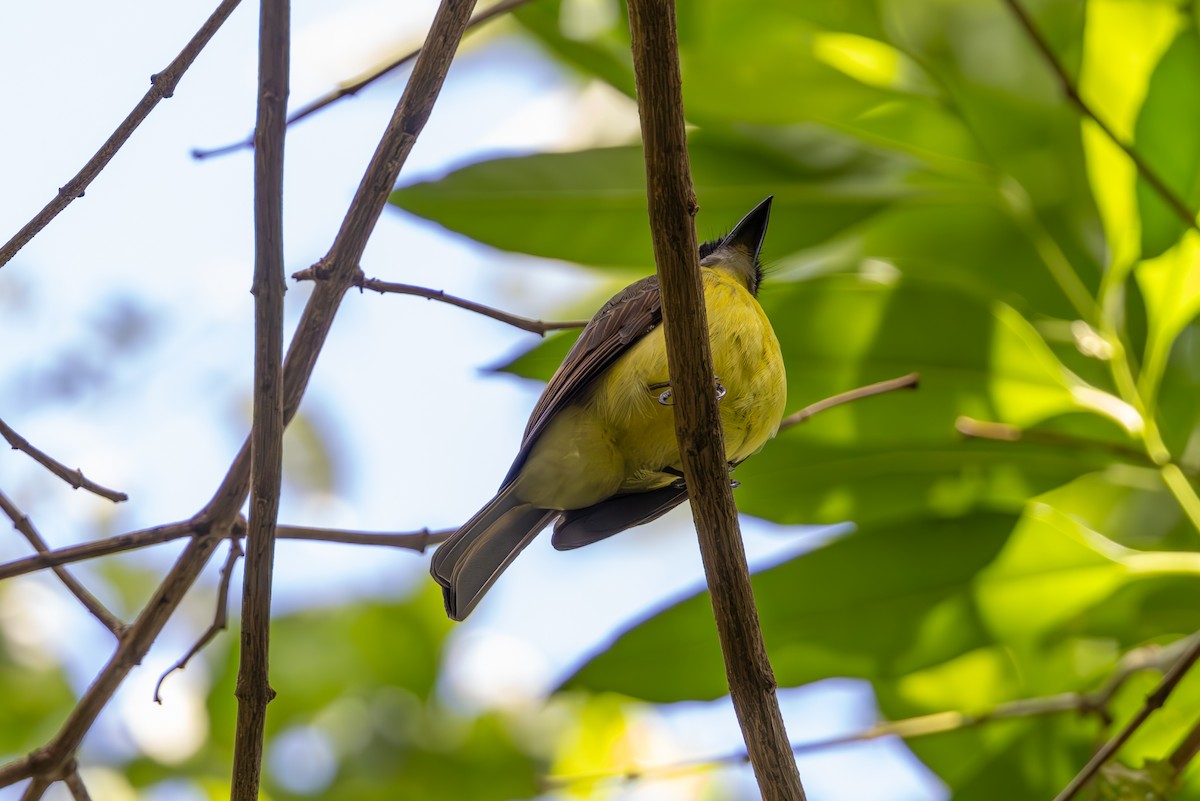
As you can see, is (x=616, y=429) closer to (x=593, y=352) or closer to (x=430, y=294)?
(x=593, y=352)

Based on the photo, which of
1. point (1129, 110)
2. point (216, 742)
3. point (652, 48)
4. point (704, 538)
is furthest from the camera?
point (216, 742)

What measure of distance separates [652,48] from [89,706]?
136cm

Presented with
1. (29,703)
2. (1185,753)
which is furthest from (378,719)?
(1185,753)

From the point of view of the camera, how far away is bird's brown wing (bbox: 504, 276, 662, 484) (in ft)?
8.93

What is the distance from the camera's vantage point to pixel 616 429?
280 centimetres

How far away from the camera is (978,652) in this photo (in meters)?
3.12

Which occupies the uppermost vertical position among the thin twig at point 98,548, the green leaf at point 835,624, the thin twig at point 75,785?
the green leaf at point 835,624

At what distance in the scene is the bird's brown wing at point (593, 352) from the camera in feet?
8.93

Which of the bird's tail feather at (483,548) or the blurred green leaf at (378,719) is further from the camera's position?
the blurred green leaf at (378,719)

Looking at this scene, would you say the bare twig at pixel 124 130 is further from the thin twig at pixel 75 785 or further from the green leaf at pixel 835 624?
the green leaf at pixel 835 624

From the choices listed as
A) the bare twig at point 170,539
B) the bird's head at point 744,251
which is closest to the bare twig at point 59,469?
the bare twig at point 170,539

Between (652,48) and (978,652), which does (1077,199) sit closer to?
(978,652)

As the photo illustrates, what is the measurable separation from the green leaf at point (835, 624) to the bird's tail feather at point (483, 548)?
0.35 meters

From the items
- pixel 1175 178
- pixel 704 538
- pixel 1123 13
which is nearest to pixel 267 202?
pixel 704 538
